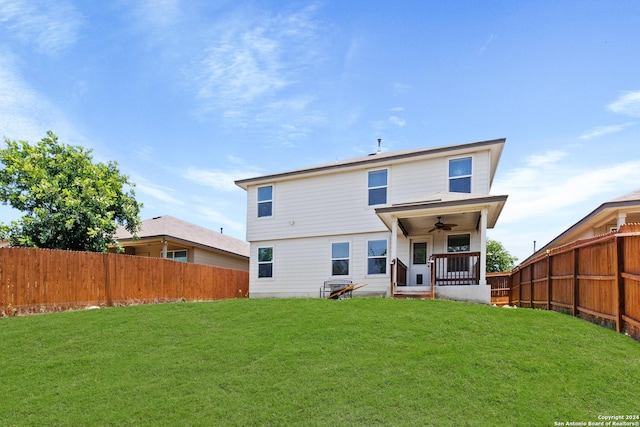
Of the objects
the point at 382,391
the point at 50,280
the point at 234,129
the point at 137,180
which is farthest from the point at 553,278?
the point at 137,180

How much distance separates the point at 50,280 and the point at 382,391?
34.6ft

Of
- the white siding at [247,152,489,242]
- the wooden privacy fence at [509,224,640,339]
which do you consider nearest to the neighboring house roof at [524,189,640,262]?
the white siding at [247,152,489,242]

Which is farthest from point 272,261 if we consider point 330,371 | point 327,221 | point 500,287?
point 330,371

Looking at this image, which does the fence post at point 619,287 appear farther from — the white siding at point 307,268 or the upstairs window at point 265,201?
the upstairs window at point 265,201

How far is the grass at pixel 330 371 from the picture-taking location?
436 centimetres

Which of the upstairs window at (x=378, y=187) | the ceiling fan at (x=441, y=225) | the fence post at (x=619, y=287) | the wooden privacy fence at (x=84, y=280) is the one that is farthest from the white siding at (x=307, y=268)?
the fence post at (x=619, y=287)

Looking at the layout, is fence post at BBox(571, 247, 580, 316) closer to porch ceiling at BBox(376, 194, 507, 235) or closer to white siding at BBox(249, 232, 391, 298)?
porch ceiling at BBox(376, 194, 507, 235)

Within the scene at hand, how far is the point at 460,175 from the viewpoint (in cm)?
1362

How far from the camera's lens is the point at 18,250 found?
10.7 m

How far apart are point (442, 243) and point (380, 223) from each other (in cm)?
228

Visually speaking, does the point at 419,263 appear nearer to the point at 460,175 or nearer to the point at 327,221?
the point at 460,175

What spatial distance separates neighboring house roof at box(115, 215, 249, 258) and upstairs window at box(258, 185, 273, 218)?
5.28 m

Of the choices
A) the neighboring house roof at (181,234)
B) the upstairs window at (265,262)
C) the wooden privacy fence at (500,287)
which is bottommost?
the wooden privacy fence at (500,287)

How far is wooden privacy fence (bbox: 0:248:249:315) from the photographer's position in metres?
10.6
